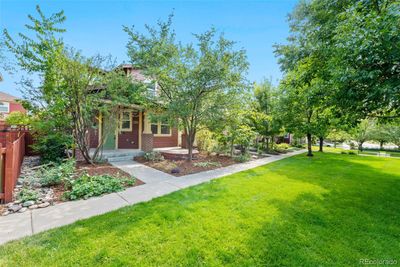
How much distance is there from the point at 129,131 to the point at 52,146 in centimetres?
437

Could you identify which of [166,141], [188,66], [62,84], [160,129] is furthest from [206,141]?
[62,84]

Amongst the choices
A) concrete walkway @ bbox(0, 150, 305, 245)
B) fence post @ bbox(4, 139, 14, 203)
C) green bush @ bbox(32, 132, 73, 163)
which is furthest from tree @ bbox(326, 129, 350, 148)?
fence post @ bbox(4, 139, 14, 203)

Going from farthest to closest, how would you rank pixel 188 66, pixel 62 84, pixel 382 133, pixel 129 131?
1. pixel 382 133
2. pixel 129 131
3. pixel 188 66
4. pixel 62 84

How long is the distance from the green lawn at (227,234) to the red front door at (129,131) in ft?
25.3

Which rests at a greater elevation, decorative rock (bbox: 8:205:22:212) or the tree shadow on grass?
decorative rock (bbox: 8:205:22:212)

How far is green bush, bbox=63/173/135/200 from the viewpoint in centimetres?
457

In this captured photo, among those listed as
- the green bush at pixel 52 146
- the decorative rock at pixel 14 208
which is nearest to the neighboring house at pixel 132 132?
the green bush at pixel 52 146

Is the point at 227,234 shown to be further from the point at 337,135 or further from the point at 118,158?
the point at 337,135

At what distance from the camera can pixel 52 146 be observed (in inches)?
295

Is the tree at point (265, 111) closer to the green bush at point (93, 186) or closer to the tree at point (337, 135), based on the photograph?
the tree at point (337, 135)

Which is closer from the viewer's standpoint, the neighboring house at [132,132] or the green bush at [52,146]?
the green bush at [52,146]

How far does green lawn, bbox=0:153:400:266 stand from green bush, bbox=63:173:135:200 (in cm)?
A: 142

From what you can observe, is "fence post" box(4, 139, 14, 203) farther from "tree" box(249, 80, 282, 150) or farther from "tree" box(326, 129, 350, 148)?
"tree" box(326, 129, 350, 148)

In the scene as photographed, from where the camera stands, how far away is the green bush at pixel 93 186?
4570mm
